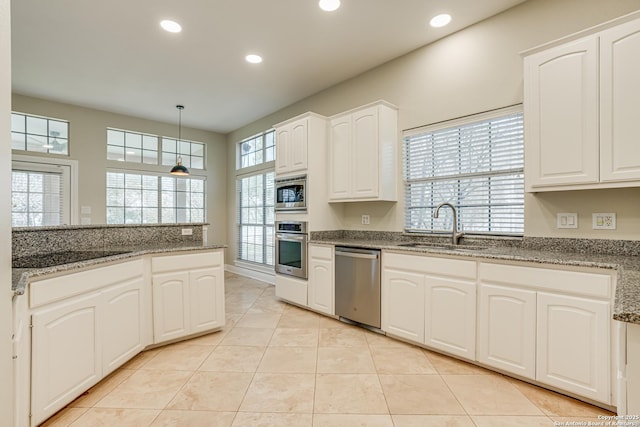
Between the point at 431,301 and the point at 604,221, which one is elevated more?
the point at 604,221

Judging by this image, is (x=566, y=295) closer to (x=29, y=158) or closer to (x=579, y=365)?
(x=579, y=365)

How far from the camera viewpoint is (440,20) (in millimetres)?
2836

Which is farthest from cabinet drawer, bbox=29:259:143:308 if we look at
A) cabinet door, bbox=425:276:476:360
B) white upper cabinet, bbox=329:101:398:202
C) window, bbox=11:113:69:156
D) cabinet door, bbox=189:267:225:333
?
window, bbox=11:113:69:156

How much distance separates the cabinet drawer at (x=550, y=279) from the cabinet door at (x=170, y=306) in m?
2.47

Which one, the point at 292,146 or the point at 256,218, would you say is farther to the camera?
the point at 256,218

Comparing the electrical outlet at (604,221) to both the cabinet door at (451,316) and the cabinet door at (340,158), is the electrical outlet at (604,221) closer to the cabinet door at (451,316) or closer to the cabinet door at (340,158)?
the cabinet door at (451,316)

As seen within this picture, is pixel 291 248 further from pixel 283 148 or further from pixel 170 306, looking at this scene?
pixel 170 306

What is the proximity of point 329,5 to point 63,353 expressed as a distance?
10.3ft

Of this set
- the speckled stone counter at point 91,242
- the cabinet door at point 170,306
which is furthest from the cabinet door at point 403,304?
the cabinet door at point 170,306

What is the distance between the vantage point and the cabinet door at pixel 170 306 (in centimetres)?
263

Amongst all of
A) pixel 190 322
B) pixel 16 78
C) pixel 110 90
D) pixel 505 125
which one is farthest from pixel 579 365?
pixel 16 78

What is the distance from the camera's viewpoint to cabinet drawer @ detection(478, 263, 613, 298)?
179 centimetres

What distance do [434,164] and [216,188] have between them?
469 centimetres

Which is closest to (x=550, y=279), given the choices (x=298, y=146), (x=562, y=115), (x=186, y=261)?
(x=562, y=115)
